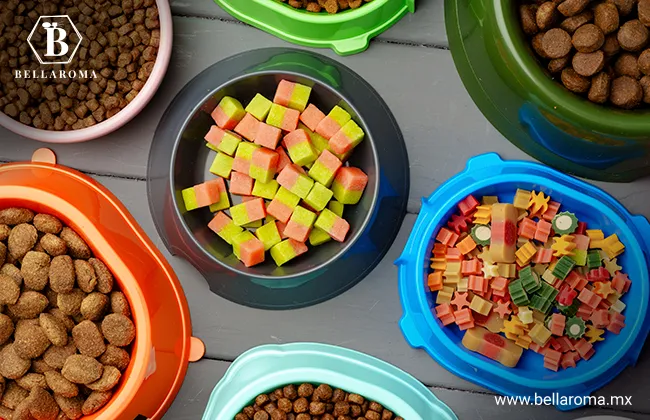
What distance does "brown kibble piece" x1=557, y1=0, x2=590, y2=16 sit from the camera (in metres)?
1.09

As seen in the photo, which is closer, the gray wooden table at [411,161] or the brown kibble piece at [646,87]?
the brown kibble piece at [646,87]

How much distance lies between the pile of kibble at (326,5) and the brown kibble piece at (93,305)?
648mm

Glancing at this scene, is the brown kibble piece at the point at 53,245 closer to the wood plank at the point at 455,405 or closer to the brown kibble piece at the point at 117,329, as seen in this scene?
the brown kibble piece at the point at 117,329

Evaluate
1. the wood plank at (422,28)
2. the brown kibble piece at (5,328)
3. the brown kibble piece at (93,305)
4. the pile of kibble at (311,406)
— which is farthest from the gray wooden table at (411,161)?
the brown kibble piece at (5,328)

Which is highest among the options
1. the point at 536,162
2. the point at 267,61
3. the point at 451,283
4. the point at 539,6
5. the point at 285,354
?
the point at 539,6

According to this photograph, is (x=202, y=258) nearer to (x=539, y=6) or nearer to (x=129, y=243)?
(x=129, y=243)

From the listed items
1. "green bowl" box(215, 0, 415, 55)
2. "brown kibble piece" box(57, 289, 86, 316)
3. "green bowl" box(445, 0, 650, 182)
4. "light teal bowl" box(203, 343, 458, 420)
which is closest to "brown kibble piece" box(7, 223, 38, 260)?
"brown kibble piece" box(57, 289, 86, 316)

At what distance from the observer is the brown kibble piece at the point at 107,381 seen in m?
Result: 1.14

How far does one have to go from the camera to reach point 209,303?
1354 millimetres

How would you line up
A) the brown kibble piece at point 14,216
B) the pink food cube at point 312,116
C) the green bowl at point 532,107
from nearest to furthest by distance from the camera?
the green bowl at point 532,107 → the brown kibble piece at point 14,216 → the pink food cube at point 312,116

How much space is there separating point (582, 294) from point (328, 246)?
49 cm

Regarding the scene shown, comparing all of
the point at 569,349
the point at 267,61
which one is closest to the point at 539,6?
the point at 267,61

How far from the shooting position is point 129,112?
1.25m

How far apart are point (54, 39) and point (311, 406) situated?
2.82 feet
